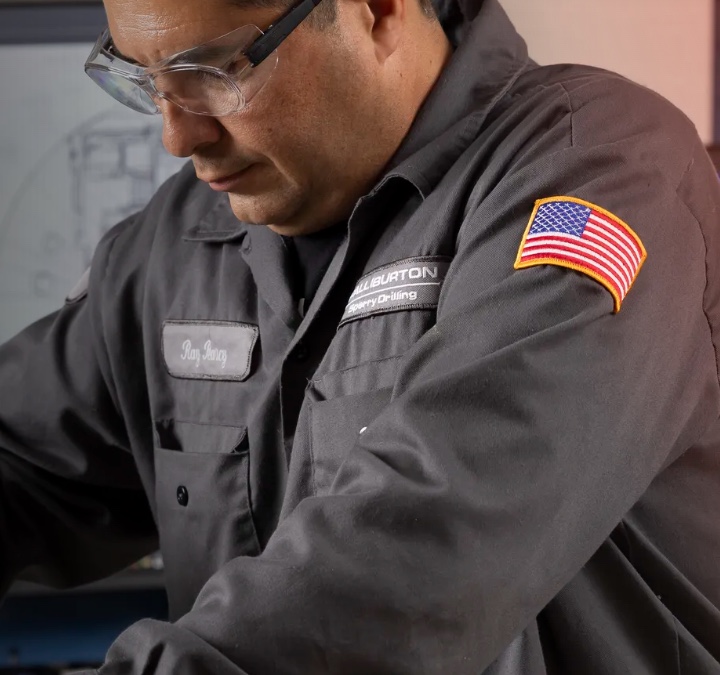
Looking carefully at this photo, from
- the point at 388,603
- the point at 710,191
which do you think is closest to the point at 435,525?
the point at 388,603

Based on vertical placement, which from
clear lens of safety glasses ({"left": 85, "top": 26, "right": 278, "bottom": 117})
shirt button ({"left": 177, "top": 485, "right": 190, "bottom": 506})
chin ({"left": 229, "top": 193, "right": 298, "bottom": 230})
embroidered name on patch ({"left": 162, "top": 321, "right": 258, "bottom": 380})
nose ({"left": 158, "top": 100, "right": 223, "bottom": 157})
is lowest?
shirt button ({"left": 177, "top": 485, "right": 190, "bottom": 506})

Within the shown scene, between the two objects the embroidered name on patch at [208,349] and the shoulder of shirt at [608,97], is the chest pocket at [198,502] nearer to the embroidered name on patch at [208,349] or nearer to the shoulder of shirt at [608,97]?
the embroidered name on patch at [208,349]

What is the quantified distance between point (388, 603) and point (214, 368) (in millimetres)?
511

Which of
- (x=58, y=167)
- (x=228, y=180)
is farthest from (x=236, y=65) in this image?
(x=58, y=167)

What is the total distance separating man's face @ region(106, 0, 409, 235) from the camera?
937mm

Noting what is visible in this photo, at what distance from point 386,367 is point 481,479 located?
0.76 feet

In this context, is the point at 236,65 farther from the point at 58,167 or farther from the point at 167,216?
the point at 58,167

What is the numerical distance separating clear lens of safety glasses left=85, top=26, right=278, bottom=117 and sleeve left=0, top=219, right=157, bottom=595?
0.40 m

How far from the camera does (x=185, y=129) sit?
1005mm

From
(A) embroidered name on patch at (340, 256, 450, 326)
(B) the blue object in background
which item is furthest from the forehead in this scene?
(B) the blue object in background

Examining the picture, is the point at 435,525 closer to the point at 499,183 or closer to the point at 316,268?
the point at 499,183

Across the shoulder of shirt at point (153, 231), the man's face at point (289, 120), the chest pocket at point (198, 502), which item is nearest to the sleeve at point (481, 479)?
the man's face at point (289, 120)

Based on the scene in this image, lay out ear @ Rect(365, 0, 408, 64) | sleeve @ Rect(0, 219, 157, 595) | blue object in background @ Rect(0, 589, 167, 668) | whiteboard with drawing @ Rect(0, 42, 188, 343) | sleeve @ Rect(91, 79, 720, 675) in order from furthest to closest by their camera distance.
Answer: blue object in background @ Rect(0, 589, 167, 668) < whiteboard with drawing @ Rect(0, 42, 188, 343) < sleeve @ Rect(0, 219, 157, 595) < ear @ Rect(365, 0, 408, 64) < sleeve @ Rect(91, 79, 720, 675)

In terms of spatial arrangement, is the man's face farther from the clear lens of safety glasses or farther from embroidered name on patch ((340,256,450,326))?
embroidered name on patch ((340,256,450,326))
